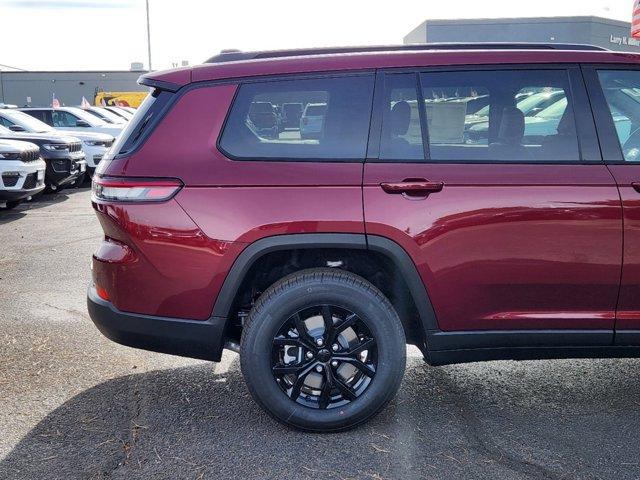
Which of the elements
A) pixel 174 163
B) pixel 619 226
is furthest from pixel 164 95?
pixel 619 226

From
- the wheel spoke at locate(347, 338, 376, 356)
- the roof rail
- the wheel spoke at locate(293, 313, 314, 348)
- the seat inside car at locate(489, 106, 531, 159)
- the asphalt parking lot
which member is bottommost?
the asphalt parking lot

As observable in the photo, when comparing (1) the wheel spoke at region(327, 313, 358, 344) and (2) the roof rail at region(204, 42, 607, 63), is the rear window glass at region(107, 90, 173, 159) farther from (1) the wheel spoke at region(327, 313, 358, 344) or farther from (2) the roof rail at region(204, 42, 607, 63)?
(1) the wheel spoke at region(327, 313, 358, 344)

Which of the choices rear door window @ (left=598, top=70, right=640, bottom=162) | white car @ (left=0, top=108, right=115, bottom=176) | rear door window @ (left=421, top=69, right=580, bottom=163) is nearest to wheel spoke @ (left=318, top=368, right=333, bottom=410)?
rear door window @ (left=421, top=69, right=580, bottom=163)

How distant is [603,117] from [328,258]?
5.07 feet

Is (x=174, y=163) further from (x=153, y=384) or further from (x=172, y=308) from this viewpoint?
(x=153, y=384)

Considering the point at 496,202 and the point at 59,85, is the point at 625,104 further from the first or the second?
the point at 59,85

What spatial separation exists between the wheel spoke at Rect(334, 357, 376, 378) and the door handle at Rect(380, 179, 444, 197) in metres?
0.86

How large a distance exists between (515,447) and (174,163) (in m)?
2.14

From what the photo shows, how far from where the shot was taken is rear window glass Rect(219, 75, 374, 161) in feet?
11.7

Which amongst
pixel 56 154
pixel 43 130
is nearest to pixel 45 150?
pixel 56 154

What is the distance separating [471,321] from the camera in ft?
11.7

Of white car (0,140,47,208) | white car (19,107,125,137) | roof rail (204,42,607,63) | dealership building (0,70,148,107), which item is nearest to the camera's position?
roof rail (204,42,607,63)

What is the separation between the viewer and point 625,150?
3.61 m

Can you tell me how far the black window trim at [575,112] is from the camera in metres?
3.53
